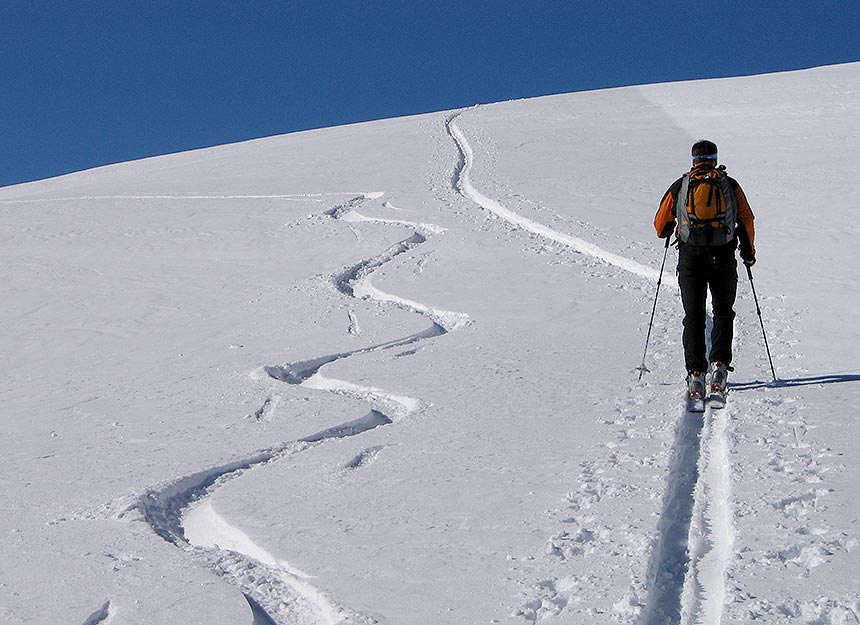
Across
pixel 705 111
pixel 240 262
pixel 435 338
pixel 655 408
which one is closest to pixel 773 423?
pixel 655 408

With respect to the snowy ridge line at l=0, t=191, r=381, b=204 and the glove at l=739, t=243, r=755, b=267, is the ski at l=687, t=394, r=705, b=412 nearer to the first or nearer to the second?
the glove at l=739, t=243, r=755, b=267

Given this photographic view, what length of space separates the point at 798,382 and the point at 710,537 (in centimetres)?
232

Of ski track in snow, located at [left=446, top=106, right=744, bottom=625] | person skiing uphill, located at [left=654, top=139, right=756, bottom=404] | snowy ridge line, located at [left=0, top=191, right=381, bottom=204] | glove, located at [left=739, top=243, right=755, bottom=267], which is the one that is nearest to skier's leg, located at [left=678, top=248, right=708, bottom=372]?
person skiing uphill, located at [left=654, top=139, right=756, bottom=404]

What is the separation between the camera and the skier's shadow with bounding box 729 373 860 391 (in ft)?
19.3

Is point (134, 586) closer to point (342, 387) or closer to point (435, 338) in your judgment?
point (342, 387)

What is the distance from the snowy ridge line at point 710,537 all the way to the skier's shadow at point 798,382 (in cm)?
89

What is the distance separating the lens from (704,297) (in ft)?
19.5

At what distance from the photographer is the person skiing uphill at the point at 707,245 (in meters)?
5.70

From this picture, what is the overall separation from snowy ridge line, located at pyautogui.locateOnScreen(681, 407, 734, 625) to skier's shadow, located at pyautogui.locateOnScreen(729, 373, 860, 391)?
0.89 meters

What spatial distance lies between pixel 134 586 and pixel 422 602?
3.52 ft

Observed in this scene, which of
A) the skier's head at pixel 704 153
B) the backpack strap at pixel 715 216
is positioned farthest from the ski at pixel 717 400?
the skier's head at pixel 704 153

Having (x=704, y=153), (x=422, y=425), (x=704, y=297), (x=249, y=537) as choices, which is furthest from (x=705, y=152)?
(x=249, y=537)

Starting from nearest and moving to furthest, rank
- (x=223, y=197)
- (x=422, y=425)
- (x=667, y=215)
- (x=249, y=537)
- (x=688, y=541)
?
1. (x=688, y=541)
2. (x=249, y=537)
3. (x=422, y=425)
4. (x=667, y=215)
5. (x=223, y=197)

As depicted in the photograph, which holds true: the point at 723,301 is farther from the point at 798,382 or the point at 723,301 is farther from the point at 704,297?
the point at 798,382
